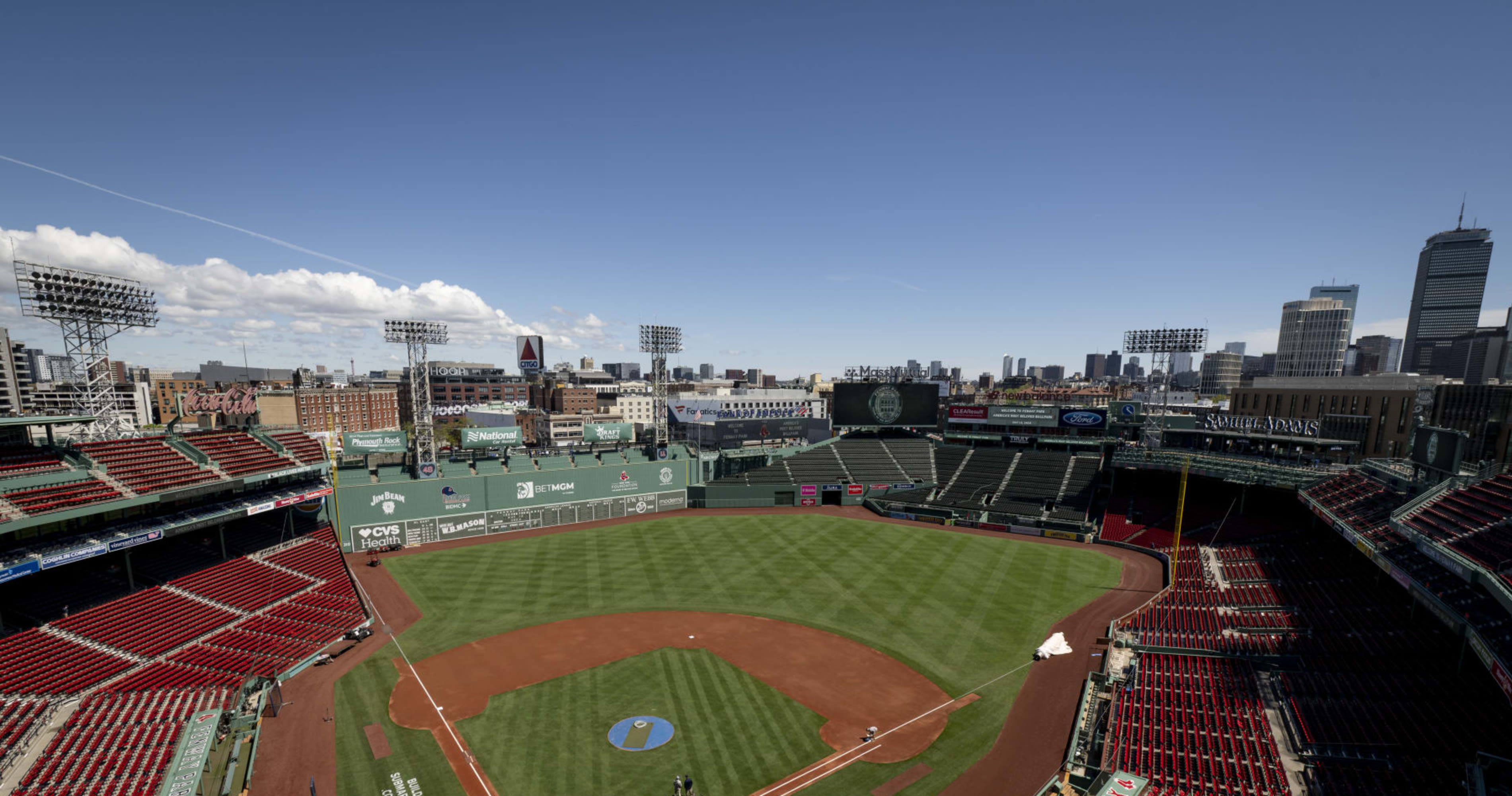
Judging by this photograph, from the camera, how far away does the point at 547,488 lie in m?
Result: 58.0

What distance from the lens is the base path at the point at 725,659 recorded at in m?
26.2

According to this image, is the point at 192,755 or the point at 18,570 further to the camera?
the point at 18,570

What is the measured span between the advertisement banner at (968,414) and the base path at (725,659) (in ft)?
157

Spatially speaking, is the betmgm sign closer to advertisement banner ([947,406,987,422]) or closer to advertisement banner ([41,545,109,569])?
advertisement banner ([41,545,109,569])

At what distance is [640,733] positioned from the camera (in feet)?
82.2

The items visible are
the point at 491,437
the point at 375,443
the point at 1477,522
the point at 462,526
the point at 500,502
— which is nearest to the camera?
the point at 1477,522

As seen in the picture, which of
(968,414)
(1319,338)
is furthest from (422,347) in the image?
(1319,338)

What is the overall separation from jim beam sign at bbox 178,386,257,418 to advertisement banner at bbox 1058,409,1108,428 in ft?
259

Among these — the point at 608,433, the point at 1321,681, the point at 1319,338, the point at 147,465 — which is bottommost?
the point at 1321,681

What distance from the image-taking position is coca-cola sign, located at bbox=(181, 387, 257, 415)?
43000mm

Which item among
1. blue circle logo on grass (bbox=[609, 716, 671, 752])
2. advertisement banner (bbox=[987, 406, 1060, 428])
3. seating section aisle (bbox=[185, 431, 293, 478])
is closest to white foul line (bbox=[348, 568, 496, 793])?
blue circle logo on grass (bbox=[609, 716, 671, 752])

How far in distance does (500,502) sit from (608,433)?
14.7 meters

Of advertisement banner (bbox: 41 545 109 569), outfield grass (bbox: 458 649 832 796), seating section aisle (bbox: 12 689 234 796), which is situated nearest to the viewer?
seating section aisle (bbox: 12 689 234 796)

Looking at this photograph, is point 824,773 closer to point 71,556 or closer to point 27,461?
point 71,556
